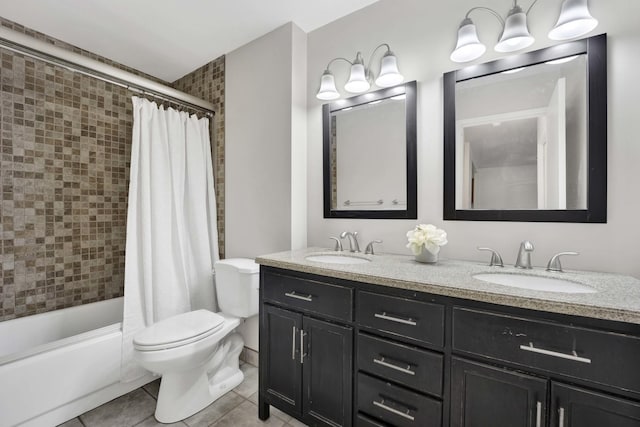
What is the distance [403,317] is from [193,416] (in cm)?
139

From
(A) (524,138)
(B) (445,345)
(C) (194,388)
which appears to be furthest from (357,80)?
(C) (194,388)

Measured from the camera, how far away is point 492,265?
4.34 feet

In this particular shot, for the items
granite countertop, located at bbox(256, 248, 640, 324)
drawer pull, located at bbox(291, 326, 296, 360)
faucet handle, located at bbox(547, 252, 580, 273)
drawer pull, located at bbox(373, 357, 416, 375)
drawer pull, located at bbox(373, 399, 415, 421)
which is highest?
faucet handle, located at bbox(547, 252, 580, 273)

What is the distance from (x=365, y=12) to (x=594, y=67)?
127 cm

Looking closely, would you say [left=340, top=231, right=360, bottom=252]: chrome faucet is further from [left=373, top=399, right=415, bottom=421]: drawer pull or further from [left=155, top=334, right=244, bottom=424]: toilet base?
[left=155, top=334, right=244, bottom=424]: toilet base

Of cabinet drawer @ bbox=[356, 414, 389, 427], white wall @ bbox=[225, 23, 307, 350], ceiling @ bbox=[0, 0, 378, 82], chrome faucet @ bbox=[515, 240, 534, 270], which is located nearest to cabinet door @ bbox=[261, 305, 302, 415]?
cabinet drawer @ bbox=[356, 414, 389, 427]

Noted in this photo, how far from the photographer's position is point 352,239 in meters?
1.81

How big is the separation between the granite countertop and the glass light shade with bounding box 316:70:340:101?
1.09 metres

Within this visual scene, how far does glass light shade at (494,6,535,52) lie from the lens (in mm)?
1208

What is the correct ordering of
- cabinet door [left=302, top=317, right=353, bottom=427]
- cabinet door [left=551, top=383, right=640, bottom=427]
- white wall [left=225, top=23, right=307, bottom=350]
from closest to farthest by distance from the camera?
1. cabinet door [left=551, top=383, right=640, bottom=427]
2. cabinet door [left=302, top=317, right=353, bottom=427]
3. white wall [left=225, top=23, right=307, bottom=350]

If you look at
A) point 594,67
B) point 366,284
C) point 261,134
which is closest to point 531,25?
point 594,67

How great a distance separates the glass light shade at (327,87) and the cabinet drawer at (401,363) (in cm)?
147

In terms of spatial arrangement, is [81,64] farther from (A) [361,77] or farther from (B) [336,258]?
(B) [336,258]

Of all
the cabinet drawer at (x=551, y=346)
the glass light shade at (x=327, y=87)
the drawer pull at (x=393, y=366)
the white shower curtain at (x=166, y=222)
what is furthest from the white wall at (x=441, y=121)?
the white shower curtain at (x=166, y=222)
